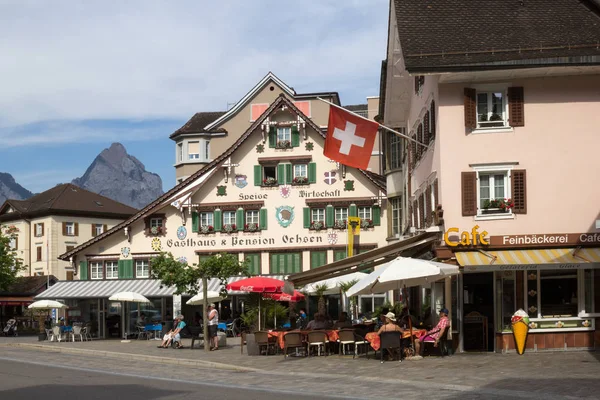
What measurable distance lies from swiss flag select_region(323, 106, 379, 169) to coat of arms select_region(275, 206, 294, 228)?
19818 millimetres

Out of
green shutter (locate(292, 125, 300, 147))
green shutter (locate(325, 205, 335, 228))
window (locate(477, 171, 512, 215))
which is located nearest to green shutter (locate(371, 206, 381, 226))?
green shutter (locate(325, 205, 335, 228))

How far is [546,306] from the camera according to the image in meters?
26.6

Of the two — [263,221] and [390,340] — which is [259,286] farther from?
[263,221]

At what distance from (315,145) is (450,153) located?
21.8 meters

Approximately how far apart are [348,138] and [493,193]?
453 centimetres

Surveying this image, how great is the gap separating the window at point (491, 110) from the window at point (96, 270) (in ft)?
95.0

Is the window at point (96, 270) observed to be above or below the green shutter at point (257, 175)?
below

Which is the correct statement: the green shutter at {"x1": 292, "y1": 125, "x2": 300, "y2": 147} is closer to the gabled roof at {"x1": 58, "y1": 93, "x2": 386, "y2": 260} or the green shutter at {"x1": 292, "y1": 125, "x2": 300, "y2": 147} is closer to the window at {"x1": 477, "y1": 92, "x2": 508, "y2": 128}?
the gabled roof at {"x1": 58, "y1": 93, "x2": 386, "y2": 260}

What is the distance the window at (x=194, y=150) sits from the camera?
78.4 metres

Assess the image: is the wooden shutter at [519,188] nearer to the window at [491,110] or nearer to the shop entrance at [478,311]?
the window at [491,110]

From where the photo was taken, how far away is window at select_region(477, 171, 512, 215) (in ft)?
87.6

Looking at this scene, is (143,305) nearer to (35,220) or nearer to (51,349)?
(51,349)

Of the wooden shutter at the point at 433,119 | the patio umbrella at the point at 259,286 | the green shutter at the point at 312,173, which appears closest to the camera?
the wooden shutter at the point at 433,119

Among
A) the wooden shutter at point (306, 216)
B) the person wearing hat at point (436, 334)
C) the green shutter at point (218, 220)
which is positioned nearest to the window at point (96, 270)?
the green shutter at point (218, 220)
